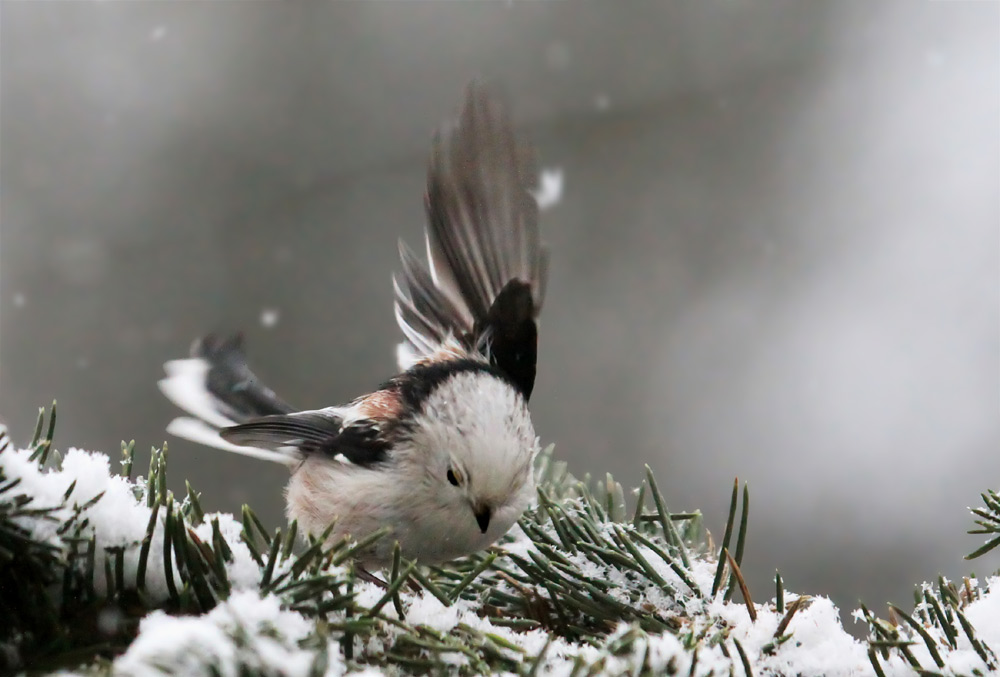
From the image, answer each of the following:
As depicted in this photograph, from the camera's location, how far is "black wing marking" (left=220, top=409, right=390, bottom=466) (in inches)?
29.0

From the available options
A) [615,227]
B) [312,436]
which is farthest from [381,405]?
[615,227]

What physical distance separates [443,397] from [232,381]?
0.31 m

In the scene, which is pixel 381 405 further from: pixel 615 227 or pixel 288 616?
pixel 615 227

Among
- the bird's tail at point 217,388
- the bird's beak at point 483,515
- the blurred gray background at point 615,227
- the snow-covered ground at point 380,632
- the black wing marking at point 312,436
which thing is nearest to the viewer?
the snow-covered ground at point 380,632

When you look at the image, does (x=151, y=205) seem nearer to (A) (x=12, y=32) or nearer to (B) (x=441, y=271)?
(A) (x=12, y=32)

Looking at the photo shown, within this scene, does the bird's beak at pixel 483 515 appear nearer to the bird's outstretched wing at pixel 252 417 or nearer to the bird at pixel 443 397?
the bird at pixel 443 397

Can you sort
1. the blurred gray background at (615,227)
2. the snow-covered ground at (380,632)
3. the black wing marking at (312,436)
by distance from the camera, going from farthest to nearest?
the blurred gray background at (615,227) → the black wing marking at (312,436) → the snow-covered ground at (380,632)

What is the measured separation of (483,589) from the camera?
0.50 meters

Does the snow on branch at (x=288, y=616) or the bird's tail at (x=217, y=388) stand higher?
the bird's tail at (x=217, y=388)

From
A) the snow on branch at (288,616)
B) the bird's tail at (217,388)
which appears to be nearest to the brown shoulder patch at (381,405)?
the bird's tail at (217,388)

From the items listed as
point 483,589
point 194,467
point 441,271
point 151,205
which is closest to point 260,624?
point 483,589

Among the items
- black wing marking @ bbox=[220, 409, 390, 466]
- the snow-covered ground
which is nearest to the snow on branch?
the snow-covered ground

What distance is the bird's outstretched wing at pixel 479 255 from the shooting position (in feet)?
2.46

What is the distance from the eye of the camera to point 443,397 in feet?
2.32
